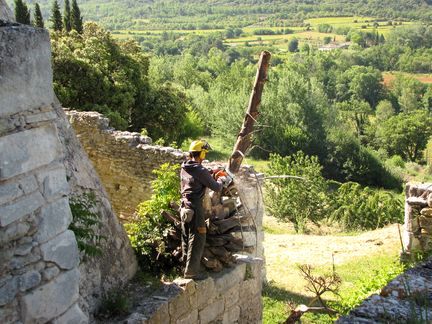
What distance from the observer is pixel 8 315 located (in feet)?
9.94

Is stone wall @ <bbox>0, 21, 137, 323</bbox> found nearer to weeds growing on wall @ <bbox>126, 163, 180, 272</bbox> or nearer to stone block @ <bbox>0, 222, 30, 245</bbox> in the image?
stone block @ <bbox>0, 222, 30, 245</bbox>

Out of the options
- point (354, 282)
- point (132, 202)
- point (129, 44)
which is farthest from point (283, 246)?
point (129, 44)

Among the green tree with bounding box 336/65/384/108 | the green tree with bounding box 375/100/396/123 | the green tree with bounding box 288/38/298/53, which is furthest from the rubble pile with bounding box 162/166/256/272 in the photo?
the green tree with bounding box 288/38/298/53

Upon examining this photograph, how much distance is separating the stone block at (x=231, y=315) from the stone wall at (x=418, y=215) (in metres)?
4.98

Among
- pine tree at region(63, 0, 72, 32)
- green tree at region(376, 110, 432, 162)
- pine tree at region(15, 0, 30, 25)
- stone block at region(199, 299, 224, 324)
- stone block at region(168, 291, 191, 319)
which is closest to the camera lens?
stone block at region(168, 291, 191, 319)

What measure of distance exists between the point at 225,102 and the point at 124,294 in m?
32.6

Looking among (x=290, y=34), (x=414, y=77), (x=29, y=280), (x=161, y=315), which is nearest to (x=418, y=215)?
(x=161, y=315)

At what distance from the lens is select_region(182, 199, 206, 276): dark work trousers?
20.1ft

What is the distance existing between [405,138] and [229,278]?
154ft

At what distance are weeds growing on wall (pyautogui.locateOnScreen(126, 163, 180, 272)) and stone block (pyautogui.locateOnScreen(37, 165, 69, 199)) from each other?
3.28 metres

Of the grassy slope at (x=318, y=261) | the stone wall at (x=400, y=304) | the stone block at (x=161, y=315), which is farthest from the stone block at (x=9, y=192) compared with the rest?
the grassy slope at (x=318, y=261)

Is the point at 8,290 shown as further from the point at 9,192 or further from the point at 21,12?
the point at 21,12

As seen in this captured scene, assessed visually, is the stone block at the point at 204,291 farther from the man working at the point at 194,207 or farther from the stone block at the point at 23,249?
the stone block at the point at 23,249

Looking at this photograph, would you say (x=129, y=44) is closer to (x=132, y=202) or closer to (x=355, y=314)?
(x=132, y=202)
